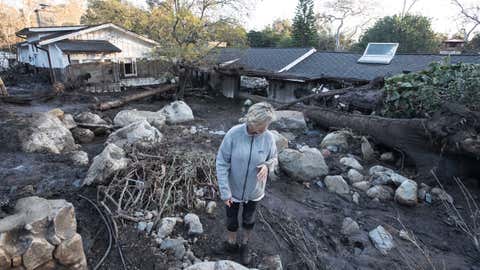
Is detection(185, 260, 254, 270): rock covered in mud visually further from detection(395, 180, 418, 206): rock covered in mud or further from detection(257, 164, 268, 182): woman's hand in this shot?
detection(395, 180, 418, 206): rock covered in mud

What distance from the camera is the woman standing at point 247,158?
2333mm

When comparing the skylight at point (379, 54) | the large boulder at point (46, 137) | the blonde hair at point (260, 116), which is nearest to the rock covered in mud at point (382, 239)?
the blonde hair at point (260, 116)

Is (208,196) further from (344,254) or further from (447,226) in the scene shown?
(447,226)

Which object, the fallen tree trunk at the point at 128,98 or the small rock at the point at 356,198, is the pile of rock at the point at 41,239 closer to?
the small rock at the point at 356,198

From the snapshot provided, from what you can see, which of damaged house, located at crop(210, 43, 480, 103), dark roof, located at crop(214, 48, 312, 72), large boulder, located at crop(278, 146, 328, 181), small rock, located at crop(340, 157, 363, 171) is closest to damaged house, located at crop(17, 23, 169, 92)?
dark roof, located at crop(214, 48, 312, 72)

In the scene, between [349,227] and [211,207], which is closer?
[211,207]

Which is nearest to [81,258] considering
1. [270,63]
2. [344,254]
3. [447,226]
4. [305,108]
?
[344,254]

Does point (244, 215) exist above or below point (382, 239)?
above

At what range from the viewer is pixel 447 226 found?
13.1 ft

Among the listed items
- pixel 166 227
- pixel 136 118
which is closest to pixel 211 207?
pixel 166 227

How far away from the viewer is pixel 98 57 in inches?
513

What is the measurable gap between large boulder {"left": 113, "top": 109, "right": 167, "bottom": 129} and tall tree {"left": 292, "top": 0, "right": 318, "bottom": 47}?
A: 19324 mm

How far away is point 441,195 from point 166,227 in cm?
456

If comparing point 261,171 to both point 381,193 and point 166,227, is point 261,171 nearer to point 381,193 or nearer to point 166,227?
point 166,227
